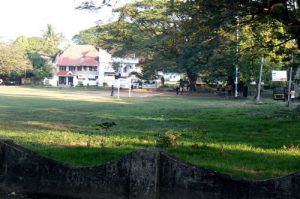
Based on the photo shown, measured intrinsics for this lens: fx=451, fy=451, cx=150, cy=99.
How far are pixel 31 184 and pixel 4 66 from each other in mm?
89362

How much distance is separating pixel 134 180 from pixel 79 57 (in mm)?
109556

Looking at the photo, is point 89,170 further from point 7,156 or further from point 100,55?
point 100,55

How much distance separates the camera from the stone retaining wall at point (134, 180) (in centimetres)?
416

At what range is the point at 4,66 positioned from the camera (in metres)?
89.5

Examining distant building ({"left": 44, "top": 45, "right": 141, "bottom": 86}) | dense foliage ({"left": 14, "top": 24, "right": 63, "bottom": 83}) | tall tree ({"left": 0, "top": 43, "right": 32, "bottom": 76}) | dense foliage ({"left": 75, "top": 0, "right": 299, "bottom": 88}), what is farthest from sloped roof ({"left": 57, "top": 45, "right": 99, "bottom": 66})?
dense foliage ({"left": 75, "top": 0, "right": 299, "bottom": 88})

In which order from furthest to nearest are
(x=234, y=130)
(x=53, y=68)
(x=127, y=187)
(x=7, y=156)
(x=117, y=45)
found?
(x=53, y=68) → (x=117, y=45) → (x=234, y=130) → (x=7, y=156) → (x=127, y=187)

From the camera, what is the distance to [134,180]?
4.34 metres

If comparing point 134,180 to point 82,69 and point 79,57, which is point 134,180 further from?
point 79,57

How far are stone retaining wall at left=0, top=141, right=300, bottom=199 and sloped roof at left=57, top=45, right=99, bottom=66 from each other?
4167 inches

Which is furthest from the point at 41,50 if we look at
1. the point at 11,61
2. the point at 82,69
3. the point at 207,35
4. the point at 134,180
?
the point at 134,180

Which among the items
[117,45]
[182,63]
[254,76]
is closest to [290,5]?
[254,76]

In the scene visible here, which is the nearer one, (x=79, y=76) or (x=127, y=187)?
(x=127, y=187)

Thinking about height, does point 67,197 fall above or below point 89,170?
below

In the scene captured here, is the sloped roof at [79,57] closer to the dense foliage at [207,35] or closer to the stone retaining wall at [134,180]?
the dense foliage at [207,35]
